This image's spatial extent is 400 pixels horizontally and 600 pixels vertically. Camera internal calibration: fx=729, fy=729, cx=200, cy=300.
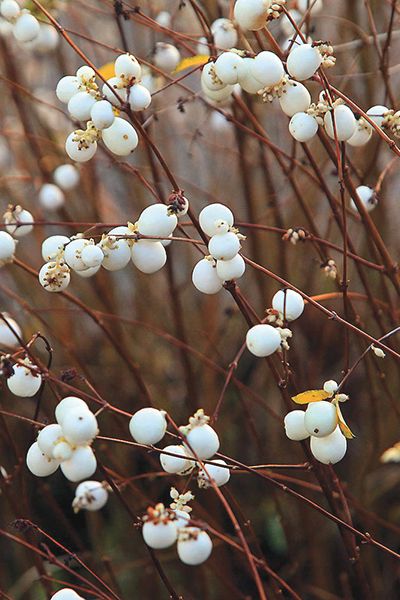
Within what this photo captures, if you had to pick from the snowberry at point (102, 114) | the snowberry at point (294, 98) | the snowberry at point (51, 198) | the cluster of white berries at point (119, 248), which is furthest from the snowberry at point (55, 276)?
the snowberry at point (51, 198)

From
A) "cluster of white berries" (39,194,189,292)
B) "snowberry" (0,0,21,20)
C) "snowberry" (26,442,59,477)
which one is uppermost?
"snowberry" (0,0,21,20)

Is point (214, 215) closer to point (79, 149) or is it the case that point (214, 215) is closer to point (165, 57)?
point (79, 149)

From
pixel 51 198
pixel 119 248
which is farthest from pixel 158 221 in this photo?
pixel 51 198

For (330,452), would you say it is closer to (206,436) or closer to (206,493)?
(206,436)

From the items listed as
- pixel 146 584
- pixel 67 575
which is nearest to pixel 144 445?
pixel 146 584

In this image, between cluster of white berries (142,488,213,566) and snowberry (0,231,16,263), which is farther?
snowberry (0,231,16,263)

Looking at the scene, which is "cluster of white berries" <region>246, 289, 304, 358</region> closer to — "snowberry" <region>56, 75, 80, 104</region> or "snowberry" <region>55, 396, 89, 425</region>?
"snowberry" <region>55, 396, 89, 425</region>

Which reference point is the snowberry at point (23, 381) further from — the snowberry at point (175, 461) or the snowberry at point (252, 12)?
the snowberry at point (252, 12)

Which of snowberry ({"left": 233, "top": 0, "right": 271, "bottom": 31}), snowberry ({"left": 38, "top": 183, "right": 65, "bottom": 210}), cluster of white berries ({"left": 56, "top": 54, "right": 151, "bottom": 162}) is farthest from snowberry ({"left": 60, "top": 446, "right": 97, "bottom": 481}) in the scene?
snowberry ({"left": 38, "top": 183, "right": 65, "bottom": 210})
